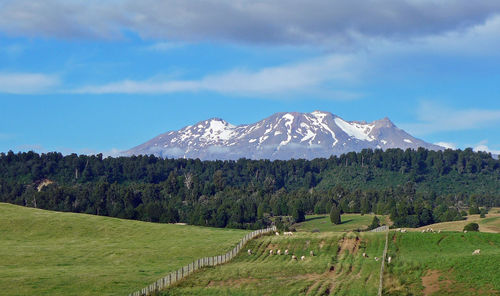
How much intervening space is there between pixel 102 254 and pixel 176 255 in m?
12.3

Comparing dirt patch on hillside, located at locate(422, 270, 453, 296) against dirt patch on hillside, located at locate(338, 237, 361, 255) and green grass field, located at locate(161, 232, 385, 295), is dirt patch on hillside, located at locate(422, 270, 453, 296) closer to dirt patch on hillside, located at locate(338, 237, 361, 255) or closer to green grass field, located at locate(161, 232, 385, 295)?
green grass field, located at locate(161, 232, 385, 295)

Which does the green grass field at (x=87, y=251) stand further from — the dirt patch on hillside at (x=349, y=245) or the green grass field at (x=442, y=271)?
the green grass field at (x=442, y=271)

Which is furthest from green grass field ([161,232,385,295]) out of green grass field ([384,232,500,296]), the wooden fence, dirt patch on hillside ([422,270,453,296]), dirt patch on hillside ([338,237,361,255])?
dirt patch on hillside ([422,270,453,296])

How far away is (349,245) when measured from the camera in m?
101

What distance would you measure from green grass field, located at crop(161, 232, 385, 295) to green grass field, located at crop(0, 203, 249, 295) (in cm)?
711

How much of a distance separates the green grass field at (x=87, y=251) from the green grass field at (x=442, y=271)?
3000cm

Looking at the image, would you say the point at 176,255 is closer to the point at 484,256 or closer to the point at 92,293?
the point at 92,293

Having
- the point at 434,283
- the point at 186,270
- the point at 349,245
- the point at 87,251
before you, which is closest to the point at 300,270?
the point at 186,270

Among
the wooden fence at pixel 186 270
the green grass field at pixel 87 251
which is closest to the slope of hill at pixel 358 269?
the wooden fence at pixel 186 270

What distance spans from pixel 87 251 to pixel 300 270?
136 ft

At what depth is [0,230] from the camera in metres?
131

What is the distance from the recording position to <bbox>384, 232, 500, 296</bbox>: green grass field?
72750 millimetres

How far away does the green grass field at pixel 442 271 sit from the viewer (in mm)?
72750

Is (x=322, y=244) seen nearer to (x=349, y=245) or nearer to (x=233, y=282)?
(x=349, y=245)
